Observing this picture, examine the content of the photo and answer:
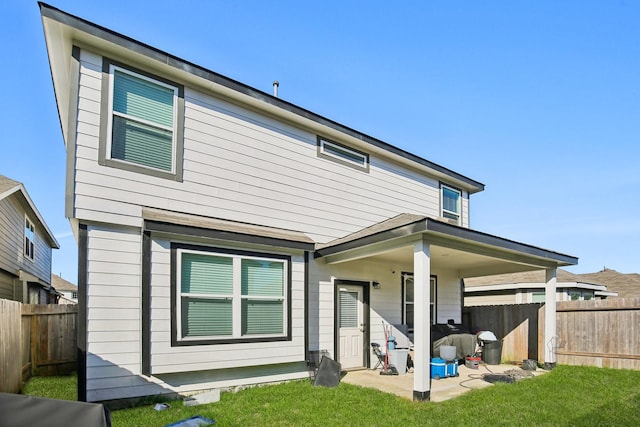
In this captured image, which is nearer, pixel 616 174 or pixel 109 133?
pixel 109 133

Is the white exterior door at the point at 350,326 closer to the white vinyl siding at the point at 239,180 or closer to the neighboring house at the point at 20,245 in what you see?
the white vinyl siding at the point at 239,180

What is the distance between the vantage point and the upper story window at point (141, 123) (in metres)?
6.07

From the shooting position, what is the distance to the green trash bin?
396 inches

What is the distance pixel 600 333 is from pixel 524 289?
8.38 metres

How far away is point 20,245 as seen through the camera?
15.1 m

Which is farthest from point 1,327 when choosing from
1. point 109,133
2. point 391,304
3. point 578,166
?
point 578,166

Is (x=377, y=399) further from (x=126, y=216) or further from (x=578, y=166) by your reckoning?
(x=578, y=166)

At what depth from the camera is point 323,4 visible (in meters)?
8.53

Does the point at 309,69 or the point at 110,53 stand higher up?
the point at 309,69

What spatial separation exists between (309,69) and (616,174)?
38.6 feet

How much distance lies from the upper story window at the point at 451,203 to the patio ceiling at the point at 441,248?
64.8 inches

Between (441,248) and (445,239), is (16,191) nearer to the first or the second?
(441,248)

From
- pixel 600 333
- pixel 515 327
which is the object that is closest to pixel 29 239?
pixel 515 327

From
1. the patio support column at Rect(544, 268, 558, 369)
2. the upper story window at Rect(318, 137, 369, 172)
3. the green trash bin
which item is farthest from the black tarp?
the patio support column at Rect(544, 268, 558, 369)
